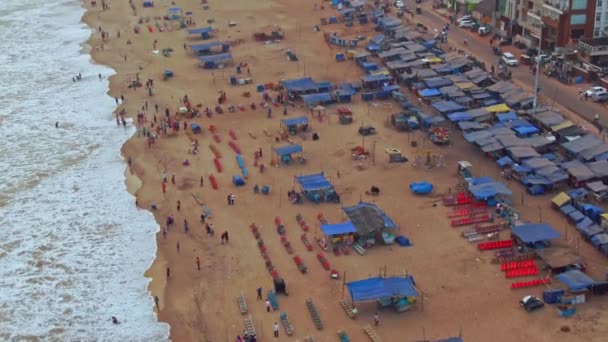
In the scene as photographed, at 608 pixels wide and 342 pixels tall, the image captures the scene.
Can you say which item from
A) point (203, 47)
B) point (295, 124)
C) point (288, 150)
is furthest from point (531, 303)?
point (203, 47)

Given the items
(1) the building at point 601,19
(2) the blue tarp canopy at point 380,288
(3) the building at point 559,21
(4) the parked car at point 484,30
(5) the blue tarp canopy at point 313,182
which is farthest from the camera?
(4) the parked car at point 484,30

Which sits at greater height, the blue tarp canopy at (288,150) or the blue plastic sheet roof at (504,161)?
the blue tarp canopy at (288,150)

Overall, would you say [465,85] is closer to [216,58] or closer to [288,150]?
[288,150]

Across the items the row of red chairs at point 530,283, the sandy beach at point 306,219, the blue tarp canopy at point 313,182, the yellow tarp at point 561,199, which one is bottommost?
the sandy beach at point 306,219

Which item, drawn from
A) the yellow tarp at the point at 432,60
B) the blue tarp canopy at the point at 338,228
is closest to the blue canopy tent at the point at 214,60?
the yellow tarp at the point at 432,60

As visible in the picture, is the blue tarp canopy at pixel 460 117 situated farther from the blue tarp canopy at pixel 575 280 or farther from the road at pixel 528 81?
the blue tarp canopy at pixel 575 280

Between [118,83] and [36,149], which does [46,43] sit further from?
[36,149]
